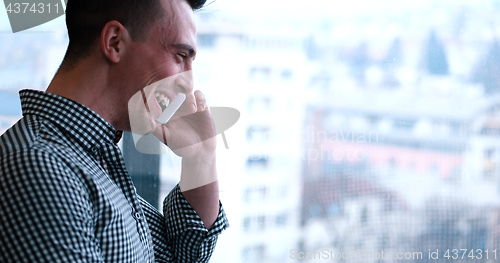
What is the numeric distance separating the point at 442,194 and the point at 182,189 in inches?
34.7

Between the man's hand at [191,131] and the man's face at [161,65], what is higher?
the man's face at [161,65]

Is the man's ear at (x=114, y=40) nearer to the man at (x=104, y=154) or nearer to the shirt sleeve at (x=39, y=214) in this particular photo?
the man at (x=104, y=154)

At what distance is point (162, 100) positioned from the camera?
29.2 inches

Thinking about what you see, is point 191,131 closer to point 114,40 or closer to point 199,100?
point 199,100

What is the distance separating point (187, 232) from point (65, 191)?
347mm

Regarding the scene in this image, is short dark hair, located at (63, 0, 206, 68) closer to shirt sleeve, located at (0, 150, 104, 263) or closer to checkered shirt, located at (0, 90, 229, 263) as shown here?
checkered shirt, located at (0, 90, 229, 263)

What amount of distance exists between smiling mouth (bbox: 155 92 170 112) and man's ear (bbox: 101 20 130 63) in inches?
3.9

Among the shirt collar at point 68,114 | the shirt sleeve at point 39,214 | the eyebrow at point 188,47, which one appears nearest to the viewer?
the shirt sleeve at point 39,214

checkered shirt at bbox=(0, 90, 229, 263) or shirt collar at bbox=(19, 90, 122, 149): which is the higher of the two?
shirt collar at bbox=(19, 90, 122, 149)

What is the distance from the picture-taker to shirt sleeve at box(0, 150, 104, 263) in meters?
0.46

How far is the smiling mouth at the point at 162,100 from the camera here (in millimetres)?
719

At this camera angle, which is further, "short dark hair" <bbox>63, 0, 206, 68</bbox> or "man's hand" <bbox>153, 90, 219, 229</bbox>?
"man's hand" <bbox>153, 90, 219, 229</bbox>

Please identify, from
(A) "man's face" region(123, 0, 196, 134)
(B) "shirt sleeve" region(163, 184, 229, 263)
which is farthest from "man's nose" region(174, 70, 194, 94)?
(B) "shirt sleeve" region(163, 184, 229, 263)

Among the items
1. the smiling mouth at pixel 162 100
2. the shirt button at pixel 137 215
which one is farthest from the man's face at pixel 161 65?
the shirt button at pixel 137 215
